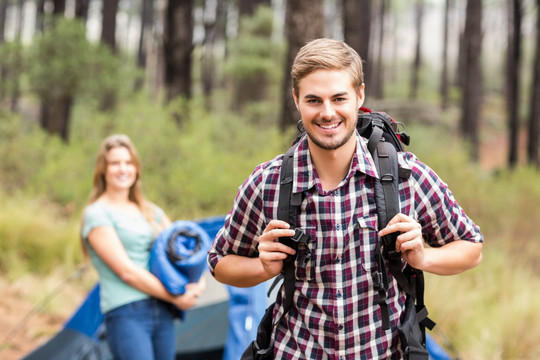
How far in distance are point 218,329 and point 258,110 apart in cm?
1189

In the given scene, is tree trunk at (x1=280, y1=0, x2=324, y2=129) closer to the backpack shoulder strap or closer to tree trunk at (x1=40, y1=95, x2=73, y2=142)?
tree trunk at (x1=40, y1=95, x2=73, y2=142)

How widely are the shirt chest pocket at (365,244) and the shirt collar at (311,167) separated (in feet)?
0.50

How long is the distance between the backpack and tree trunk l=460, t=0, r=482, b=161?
1344cm

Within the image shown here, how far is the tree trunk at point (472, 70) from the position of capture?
15.8 m

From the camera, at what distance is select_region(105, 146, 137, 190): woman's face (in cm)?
377

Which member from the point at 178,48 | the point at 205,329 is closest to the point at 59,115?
the point at 178,48

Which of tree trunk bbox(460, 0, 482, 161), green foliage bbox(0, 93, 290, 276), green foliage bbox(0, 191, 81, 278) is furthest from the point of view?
tree trunk bbox(460, 0, 482, 161)

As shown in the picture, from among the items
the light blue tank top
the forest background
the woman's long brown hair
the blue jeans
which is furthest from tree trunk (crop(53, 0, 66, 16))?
the blue jeans

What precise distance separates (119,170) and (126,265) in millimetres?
588

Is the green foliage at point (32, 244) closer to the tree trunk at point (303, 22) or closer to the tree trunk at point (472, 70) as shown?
the tree trunk at point (303, 22)

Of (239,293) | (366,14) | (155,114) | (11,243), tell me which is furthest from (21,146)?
(366,14)

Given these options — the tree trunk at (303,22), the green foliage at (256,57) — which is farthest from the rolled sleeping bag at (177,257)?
the green foliage at (256,57)

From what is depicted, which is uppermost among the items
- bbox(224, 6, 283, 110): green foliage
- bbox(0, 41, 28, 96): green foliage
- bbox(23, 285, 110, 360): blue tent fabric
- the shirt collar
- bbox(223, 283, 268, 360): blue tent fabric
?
bbox(224, 6, 283, 110): green foliage

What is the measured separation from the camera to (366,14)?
73.0ft
